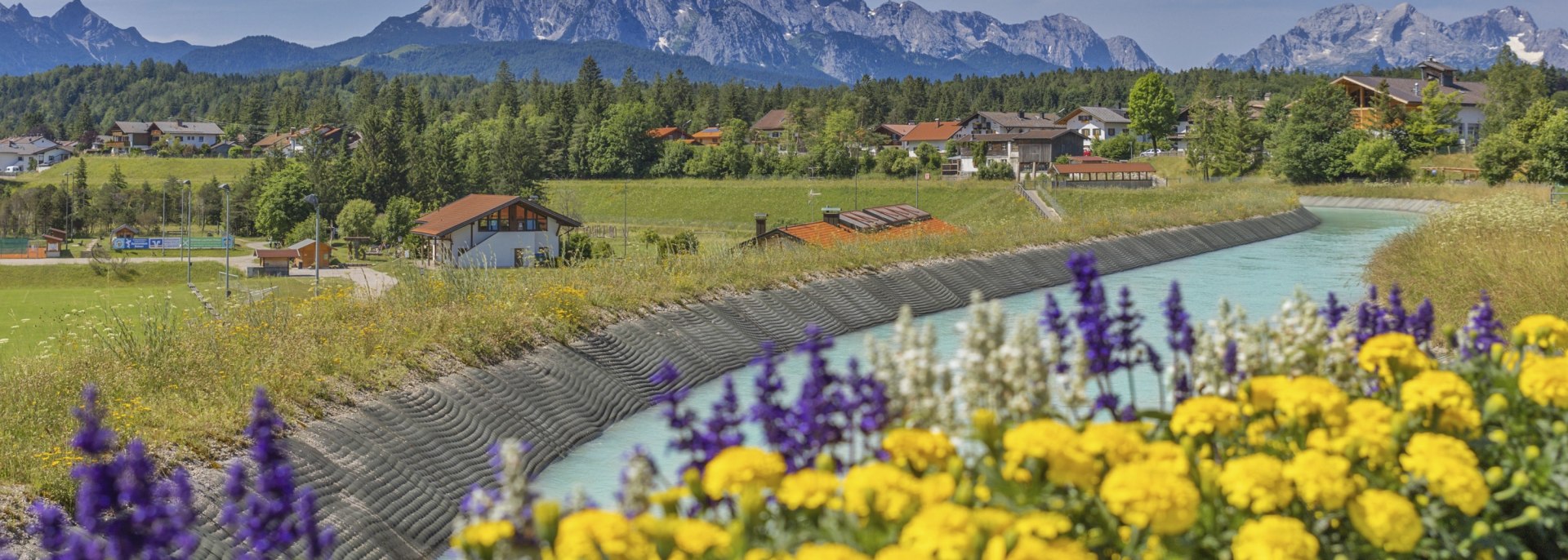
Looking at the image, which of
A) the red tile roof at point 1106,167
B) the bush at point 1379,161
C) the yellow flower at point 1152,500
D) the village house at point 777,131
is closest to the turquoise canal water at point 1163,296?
the yellow flower at point 1152,500

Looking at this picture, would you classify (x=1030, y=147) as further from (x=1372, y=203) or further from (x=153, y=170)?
(x=153, y=170)

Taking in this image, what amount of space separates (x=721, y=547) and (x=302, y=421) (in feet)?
26.6

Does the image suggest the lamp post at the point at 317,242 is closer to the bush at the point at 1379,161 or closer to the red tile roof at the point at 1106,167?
the red tile roof at the point at 1106,167

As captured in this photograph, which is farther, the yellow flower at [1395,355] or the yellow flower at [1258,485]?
the yellow flower at [1395,355]

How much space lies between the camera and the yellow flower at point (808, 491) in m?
3.59

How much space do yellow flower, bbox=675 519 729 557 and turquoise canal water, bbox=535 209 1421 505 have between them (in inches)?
31.2

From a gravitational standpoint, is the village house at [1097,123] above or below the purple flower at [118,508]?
above

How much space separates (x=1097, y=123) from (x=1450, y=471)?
113 metres

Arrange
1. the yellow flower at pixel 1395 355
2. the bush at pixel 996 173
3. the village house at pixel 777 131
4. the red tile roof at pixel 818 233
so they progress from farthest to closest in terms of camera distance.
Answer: the village house at pixel 777 131, the bush at pixel 996 173, the red tile roof at pixel 818 233, the yellow flower at pixel 1395 355

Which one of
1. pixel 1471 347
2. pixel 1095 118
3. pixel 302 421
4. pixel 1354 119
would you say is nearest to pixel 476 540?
pixel 1471 347

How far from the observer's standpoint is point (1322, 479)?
3678 mm

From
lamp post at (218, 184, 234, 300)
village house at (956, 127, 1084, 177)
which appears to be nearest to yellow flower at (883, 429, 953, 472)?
lamp post at (218, 184, 234, 300)

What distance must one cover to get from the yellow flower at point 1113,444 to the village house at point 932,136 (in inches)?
4079

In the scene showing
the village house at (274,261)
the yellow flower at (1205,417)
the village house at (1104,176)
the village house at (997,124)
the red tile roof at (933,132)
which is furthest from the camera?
the red tile roof at (933,132)
